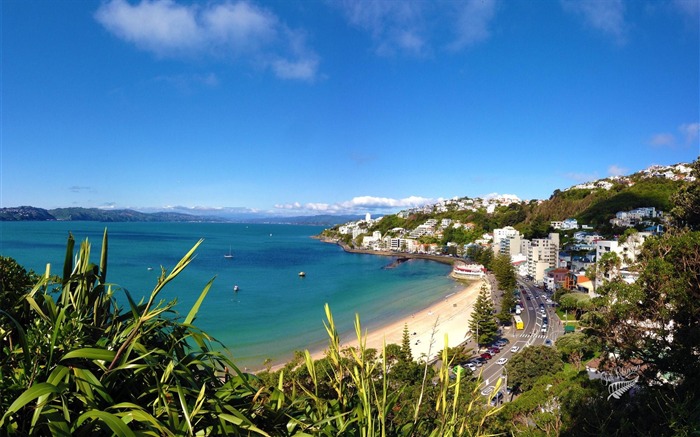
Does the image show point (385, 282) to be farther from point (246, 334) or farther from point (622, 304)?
point (622, 304)

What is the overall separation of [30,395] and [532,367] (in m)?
12.2

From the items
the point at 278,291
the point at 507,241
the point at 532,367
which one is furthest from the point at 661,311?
the point at 507,241

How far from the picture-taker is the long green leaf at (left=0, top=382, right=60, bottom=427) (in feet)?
2.36

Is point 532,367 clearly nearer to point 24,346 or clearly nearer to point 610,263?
point 610,263

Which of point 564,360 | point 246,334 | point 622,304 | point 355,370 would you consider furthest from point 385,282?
point 355,370

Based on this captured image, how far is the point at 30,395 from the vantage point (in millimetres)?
748

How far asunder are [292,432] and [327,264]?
4275 centimetres

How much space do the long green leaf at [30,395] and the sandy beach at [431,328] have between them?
1299 centimetres

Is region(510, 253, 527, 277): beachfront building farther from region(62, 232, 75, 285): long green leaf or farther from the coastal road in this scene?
region(62, 232, 75, 285): long green leaf

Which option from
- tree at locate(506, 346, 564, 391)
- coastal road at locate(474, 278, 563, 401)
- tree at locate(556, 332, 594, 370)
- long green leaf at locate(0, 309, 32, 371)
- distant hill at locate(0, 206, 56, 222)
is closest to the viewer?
long green leaf at locate(0, 309, 32, 371)

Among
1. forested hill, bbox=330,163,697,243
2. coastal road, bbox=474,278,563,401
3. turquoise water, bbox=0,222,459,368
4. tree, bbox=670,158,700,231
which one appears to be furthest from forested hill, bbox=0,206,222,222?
tree, bbox=670,158,700,231

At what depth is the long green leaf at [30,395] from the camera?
719 mm

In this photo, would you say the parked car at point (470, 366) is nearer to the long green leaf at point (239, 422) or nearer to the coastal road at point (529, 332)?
the coastal road at point (529, 332)

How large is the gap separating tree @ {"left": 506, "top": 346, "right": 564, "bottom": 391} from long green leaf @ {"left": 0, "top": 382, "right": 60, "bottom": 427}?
11.7 m
